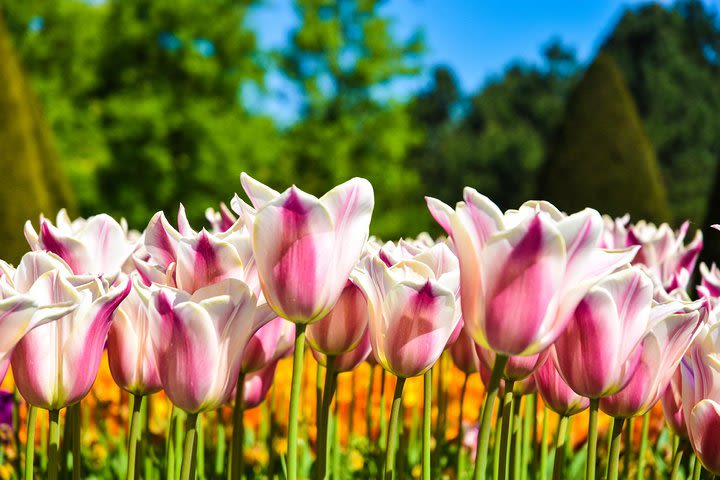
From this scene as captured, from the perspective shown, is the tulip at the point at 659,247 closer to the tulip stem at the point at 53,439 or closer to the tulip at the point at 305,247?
the tulip at the point at 305,247

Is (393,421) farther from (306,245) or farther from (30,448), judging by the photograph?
(30,448)

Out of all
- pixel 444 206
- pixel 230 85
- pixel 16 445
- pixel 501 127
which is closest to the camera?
pixel 444 206

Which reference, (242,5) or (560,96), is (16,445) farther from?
(560,96)

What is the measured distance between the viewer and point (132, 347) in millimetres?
1454

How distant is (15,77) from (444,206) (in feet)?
30.3

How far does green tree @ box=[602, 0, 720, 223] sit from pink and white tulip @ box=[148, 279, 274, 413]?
97.7 feet

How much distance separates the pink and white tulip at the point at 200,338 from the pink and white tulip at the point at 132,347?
15 cm

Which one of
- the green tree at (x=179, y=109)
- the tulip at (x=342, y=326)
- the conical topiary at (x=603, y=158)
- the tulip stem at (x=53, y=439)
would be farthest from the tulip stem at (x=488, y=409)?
the green tree at (x=179, y=109)

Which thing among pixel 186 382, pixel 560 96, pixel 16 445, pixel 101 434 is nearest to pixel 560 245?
pixel 186 382

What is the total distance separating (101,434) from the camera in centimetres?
336

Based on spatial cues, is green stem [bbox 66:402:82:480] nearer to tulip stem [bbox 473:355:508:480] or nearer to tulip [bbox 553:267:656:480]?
tulip stem [bbox 473:355:508:480]

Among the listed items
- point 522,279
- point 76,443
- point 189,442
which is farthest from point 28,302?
point 522,279

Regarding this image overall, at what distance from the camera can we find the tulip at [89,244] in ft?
5.56

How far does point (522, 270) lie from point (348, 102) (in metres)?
22.4
